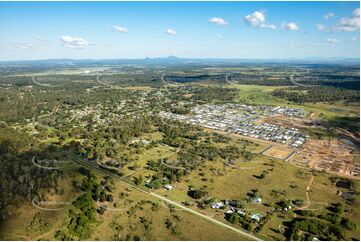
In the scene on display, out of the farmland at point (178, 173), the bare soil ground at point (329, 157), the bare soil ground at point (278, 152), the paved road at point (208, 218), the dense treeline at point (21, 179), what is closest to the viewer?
the paved road at point (208, 218)

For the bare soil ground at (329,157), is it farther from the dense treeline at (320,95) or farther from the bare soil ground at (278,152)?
the dense treeline at (320,95)

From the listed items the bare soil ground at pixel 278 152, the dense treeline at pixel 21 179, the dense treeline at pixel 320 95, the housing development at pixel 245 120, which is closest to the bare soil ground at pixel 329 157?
the bare soil ground at pixel 278 152

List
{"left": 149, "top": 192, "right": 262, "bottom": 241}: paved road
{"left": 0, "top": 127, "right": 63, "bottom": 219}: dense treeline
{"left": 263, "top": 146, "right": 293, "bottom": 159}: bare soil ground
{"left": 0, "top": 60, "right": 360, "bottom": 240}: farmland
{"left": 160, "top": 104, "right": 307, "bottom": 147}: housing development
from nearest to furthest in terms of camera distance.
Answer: {"left": 149, "top": 192, "right": 262, "bottom": 241}: paved road, {"left": 0, "top": 60, "right": 360, "bottom": 240}: farmland, {"left": 0, "top": 127, "right": 63, "bottom": 219}: dense treeline, {"left": 263, "top": 146, "right": 293, "bottom": 159}: bare soil ground, {"left": 160, "top": 104, "right": 307, "bottom": 147}: housing development

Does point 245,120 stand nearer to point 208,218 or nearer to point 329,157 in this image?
point 329,157

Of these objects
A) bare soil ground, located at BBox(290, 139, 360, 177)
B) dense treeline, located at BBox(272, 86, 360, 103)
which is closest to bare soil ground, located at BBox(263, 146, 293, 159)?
Answer: bare soil ground, located at BBox(290, 139, 360, 177)

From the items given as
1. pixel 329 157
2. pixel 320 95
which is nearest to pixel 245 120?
pixel 329 157

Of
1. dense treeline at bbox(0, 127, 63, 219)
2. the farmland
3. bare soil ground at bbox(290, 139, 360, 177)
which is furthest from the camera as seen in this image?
bare soil ground at bbox(290, 139, 360, 177)

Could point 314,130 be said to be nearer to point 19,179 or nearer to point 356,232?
point 356,232

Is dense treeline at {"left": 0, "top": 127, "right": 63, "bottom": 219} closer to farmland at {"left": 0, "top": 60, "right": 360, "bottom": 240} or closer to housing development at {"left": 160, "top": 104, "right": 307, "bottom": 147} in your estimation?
farmland at {"left": 0, "top": 60, "right": 360, "bottom": 240}

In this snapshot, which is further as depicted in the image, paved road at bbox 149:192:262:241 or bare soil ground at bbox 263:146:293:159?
bare soil ground at bbox 263:146:293:159

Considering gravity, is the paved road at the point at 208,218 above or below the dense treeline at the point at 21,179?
below
